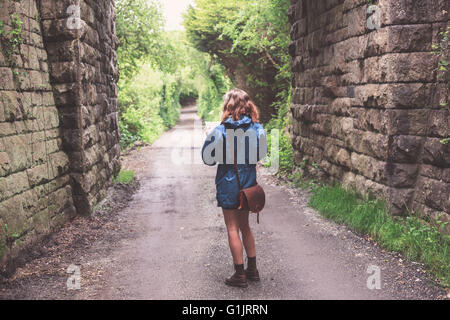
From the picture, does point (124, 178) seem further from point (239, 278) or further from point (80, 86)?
point (239, 278)

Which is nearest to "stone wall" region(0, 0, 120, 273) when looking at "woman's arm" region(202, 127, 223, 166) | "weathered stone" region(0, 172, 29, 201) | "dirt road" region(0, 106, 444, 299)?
"weathered stone" region(0, 172, 29, 201)

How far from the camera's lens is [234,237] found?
3.91 m

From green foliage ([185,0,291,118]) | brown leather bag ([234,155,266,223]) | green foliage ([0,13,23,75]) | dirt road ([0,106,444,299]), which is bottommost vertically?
dirt road ([0,106,444,299])

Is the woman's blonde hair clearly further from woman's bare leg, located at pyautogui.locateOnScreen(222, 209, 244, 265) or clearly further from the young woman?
woman's bare leg, located at pyautogui.locateOnScreen(222, 209, 244, 265)

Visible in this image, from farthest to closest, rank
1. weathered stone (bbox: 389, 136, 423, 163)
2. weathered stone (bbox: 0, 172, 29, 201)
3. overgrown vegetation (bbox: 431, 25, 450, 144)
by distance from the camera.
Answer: weathered stone (bbox: 389, 136, 423, 163) < overgrown vegetation (bbox: 431, 25, 450, 144) < weathered stone (bbox: 0, 172, 29, 201)

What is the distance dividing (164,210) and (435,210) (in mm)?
4231

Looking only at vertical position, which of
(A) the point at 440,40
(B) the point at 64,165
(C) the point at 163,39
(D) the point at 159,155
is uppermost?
(C) the point at 163,39

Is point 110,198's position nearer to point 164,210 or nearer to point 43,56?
point 164,210

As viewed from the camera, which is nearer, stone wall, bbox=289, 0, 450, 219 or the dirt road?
the dirt road

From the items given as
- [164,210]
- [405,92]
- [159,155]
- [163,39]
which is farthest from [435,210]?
[163,39]

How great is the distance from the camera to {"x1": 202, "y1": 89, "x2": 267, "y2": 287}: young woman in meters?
3.87

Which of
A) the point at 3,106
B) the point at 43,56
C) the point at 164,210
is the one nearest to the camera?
the point at 3,106
